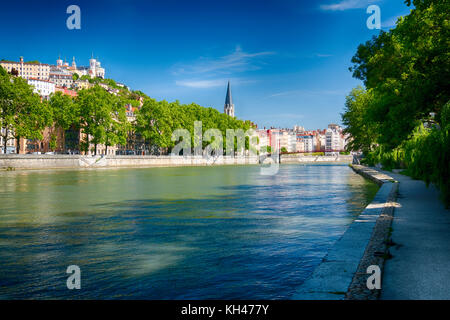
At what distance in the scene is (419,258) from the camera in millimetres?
7043

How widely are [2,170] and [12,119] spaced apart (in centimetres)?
859

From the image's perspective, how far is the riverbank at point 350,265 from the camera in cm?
540

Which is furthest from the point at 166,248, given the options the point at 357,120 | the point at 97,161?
the point at 97,161

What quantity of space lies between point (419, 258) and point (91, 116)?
3041 inches

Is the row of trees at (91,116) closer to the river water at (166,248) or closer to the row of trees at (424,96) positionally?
the river water at (166,248)

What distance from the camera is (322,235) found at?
11.5 meters

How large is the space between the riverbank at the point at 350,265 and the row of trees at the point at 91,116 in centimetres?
5846

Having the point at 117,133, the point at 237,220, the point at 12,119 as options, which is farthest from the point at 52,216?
the point at 117,133

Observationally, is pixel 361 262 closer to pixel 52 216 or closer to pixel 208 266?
pixel 208 266

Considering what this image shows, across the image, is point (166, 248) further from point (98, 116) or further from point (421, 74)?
point (98, 116)

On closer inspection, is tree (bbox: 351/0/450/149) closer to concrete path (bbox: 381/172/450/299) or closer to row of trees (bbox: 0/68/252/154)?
concrete path (bbox: 381/172/450/299)

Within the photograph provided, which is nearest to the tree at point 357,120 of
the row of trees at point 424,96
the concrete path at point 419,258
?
the row of trees at point 424,96

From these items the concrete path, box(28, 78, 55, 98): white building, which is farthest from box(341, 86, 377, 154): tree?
box(28, 78, 55, 98): white building

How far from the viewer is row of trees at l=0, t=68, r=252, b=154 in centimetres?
6078
